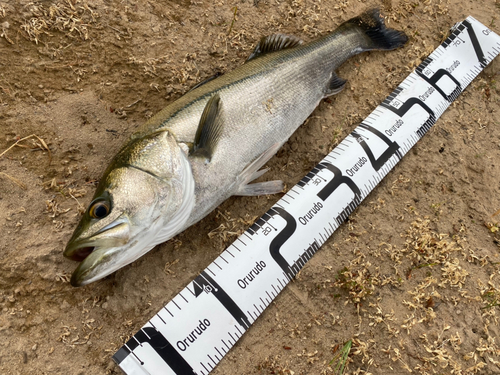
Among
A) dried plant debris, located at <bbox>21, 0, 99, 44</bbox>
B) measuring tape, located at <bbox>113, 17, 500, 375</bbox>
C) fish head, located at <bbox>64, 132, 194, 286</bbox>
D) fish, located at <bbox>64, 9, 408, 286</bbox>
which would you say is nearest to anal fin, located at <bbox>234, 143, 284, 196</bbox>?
fish, located at <bbox>64, 9, 408, 286</bbox>

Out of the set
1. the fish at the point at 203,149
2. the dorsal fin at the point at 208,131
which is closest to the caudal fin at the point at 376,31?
the fish at the point at 203,149

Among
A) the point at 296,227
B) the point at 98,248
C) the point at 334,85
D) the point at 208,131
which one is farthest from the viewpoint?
the point at 334,85

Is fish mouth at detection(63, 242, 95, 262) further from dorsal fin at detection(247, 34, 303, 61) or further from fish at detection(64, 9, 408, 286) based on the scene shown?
dorsal fin at detection(247, 34, 303, 61)

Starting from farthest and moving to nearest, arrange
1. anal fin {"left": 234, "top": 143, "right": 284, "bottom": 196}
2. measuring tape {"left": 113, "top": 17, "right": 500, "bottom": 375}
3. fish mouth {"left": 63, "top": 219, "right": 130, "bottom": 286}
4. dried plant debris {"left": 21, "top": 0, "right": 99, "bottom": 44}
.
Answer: dried plant debris {"left": 21, "top": 0, "right": 99, "bottom": 44}, anal fin {"left": 234, "top": 143, "right": 284, "bottom": 196}, measuring tape {"left": 113, "top": 17, "right": 500, "bottom": 375}, fish mouth {"left": 63, "top": 219, "right": 130, "bottom": 286}

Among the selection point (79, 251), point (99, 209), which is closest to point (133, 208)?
point (99, 209)

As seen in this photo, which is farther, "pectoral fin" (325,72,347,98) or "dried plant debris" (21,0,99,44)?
"pectoral fin" (325,72,347,98)

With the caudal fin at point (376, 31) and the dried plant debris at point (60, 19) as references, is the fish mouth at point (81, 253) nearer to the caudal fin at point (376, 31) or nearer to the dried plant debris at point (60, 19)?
the dried plant debris at point (60, 19)

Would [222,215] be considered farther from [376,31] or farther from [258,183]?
[376,31]

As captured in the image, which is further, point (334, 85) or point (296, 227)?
point (334, 85)
